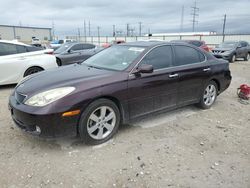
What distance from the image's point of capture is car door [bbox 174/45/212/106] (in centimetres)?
435

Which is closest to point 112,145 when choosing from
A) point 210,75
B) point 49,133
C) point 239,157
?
point 49,133

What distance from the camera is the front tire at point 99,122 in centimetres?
318

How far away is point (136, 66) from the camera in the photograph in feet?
12.1

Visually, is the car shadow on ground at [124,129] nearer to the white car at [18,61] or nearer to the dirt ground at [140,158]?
the dirt ground at [140,158]

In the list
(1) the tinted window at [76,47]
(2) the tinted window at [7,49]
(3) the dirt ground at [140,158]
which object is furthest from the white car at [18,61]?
(1) the tinted window at [76,47]

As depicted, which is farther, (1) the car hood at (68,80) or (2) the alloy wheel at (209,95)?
(2) the alloy wheel at (209,95)

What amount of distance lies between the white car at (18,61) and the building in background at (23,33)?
187ft

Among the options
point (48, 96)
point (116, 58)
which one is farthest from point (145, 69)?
point (48, 96)

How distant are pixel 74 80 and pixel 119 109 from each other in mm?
828

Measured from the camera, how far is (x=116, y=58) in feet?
13.5

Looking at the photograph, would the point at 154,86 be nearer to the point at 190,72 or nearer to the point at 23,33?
the point at 190,72

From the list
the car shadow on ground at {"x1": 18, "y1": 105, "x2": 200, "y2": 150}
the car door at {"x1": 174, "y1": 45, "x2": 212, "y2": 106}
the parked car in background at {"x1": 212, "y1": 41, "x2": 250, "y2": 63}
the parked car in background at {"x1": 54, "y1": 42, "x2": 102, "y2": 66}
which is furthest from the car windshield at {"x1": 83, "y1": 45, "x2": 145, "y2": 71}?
the parked car in background at {"x1": 212, "y1": 41, "x2": 250, "y2": 63}

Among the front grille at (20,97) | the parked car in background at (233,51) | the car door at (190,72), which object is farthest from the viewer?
the parked car in background at (233,51)

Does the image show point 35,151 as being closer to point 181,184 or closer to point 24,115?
point 24,115
